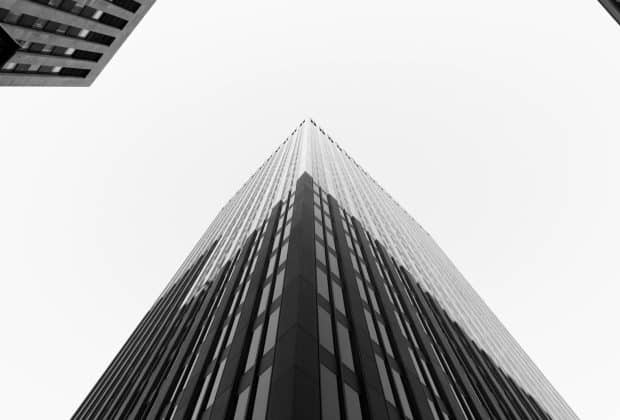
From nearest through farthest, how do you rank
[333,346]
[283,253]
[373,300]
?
[333,346]
[283,253]
[373,300]

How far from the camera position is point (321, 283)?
885 inches

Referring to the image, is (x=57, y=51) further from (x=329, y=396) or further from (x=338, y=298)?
(x=329, y=396)

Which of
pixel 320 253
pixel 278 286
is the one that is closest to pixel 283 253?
pixel 320 253

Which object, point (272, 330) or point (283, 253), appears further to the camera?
point (283, 253)

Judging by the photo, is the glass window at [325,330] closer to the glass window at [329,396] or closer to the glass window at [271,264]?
the glass window at [329,396]

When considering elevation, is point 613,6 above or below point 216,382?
above

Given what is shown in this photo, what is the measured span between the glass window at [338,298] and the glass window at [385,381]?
3.07 m

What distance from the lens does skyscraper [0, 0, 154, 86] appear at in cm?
3020

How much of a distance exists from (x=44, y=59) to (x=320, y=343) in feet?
116

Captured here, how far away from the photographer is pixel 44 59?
3553cm

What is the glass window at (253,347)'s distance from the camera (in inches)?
697

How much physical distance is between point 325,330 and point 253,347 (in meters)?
3.47

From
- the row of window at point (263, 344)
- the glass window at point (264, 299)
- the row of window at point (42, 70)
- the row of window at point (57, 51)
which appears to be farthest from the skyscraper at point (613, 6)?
the row of window at point (42, 70)

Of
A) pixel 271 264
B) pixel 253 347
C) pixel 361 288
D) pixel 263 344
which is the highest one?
pixel 271 264
